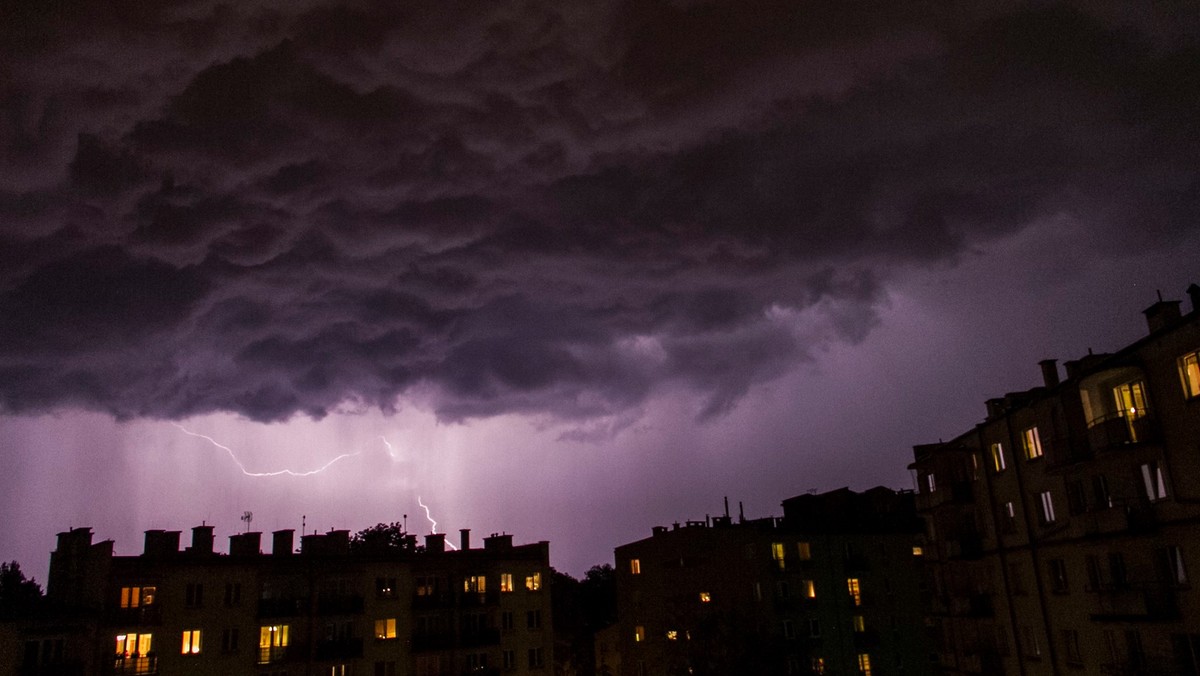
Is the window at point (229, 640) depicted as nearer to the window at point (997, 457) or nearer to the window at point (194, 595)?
the window at point (194, 595)

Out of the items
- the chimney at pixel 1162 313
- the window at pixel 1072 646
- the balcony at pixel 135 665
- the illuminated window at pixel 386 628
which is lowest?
the window at pixel 1072 646

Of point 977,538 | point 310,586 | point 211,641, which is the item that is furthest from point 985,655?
point 211,641

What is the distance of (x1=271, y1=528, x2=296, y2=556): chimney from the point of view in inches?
2387

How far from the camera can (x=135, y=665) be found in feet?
167

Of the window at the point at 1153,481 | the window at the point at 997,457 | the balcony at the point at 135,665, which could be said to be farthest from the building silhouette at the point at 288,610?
the window at the point at 1153,481

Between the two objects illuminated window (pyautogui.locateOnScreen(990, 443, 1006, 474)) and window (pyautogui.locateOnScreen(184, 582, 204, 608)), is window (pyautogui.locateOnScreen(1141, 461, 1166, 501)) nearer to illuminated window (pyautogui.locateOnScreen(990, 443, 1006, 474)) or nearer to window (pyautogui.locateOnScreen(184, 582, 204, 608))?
illuminated window (pyautogui.locateOnScreen(990, 443, 1006, 474))

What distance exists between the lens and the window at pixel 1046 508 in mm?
42031

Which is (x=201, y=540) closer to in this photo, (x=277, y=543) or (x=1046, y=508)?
(x=277, y=543)

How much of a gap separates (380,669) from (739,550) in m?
30.8

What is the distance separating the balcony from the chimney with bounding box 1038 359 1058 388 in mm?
55998

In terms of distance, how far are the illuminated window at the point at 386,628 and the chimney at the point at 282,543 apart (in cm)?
862

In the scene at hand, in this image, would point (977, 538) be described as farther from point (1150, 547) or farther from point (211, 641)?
point (211, 641)

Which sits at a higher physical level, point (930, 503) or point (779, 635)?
point (930, 503)

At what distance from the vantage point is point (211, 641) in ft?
177
